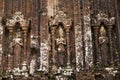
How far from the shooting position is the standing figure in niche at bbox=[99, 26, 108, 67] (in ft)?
32.2

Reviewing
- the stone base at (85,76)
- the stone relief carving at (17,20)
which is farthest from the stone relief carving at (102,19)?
the stone relief carving at (17,20)

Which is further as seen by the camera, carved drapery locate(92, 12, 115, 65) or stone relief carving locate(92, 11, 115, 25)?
stone relief carving locate(92, 11, 115, 25)

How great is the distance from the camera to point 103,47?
9.97m

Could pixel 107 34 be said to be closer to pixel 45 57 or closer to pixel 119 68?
pixel 119 68

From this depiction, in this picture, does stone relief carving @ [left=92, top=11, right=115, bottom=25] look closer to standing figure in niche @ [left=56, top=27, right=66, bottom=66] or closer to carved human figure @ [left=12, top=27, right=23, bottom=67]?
standing figure in niche @ [left=56, top=27, right=66, bottom=66]

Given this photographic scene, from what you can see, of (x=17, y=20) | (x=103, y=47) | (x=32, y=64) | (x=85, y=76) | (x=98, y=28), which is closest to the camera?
(x=85, y=76)

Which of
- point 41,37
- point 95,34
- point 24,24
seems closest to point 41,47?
point 41,37

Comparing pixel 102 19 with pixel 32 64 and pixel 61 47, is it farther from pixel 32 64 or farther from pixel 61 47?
pixel 32 64

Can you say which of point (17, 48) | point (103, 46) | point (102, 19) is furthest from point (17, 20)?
point (103, 46)

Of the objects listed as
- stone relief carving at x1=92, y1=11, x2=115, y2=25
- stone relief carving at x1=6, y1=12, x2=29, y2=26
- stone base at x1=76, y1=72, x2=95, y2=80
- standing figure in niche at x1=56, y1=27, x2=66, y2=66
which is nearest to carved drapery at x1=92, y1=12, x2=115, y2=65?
stone relief carving at x1=92, y1=11, x2=115, y2=25

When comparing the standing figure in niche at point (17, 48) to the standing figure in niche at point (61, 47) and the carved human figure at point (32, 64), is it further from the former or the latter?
the standing figure in niche at point (61, 47)

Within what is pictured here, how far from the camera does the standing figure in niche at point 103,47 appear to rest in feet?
32.2

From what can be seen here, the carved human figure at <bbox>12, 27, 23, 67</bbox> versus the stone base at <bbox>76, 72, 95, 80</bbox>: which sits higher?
the carved human figure at <bbox>12, 27, 23, 67</bbox>

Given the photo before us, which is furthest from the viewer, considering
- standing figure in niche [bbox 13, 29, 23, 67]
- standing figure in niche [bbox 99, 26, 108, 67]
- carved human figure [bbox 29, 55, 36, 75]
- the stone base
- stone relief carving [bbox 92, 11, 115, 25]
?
stone relief carving [bbox 92, 11, 115, 25]
